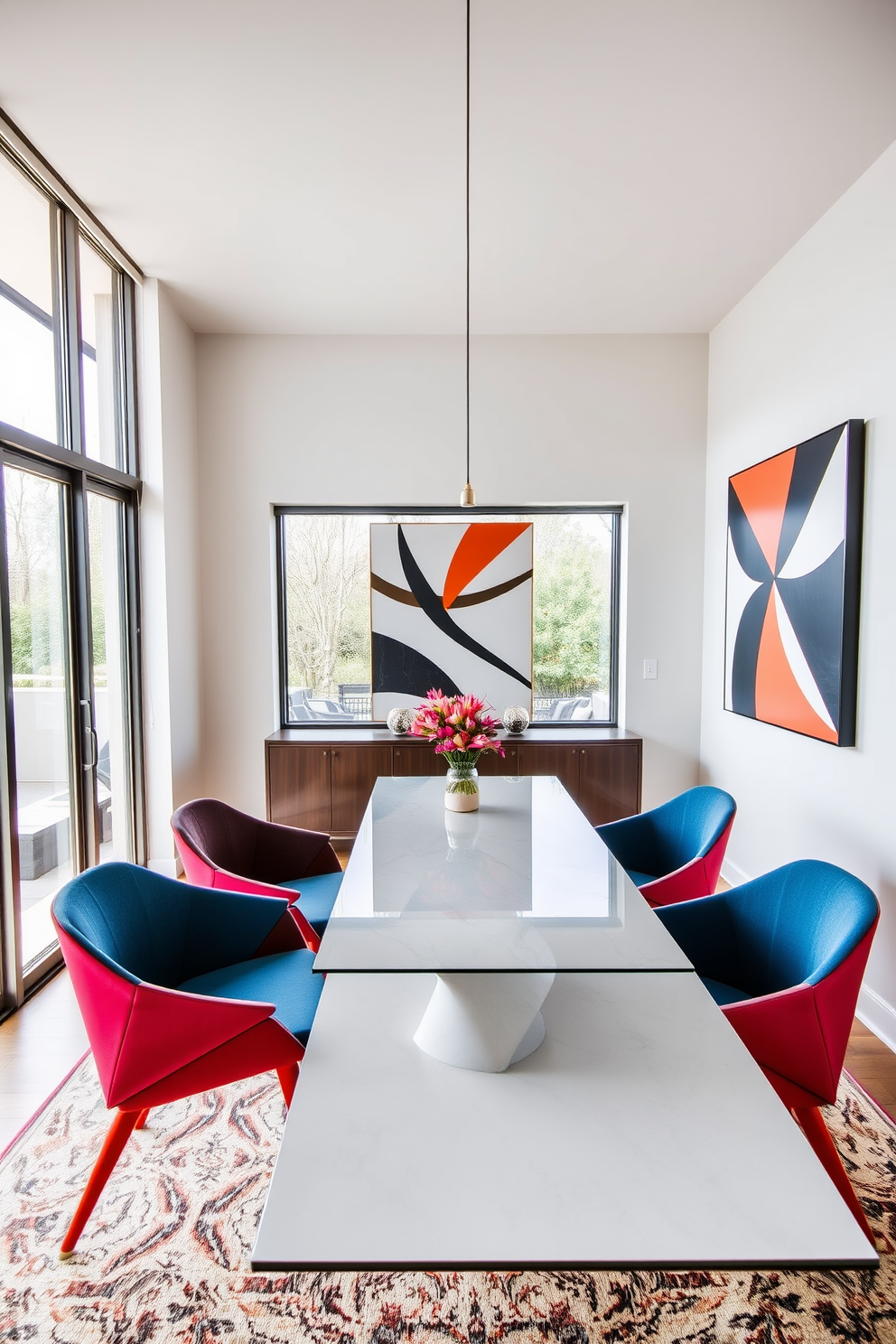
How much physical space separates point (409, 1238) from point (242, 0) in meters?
2.78

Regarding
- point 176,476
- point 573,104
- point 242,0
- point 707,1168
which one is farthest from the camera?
point 176,476

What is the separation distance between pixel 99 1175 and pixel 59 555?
2261 mm

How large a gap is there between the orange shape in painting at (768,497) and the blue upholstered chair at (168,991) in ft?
8.71

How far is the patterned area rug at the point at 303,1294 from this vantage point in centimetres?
134

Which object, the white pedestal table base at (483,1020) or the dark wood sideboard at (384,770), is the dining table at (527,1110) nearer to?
the white pedestal table base at (483,1020)

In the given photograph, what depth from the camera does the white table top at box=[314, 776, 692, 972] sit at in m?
1.36

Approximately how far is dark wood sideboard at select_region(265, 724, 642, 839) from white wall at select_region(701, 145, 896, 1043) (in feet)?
1.96

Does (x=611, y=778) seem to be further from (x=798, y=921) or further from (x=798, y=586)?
(x=798, y=921)

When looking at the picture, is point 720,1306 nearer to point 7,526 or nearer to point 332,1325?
point 332,1325

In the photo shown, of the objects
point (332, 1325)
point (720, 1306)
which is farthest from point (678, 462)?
point (332, 1325)

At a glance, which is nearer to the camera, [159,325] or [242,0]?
[242,0]

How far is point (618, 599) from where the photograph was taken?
4242 millimetres

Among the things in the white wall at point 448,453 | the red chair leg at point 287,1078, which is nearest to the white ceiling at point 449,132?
the white wall at point 448,453

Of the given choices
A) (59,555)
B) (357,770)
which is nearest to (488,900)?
(357,770)
